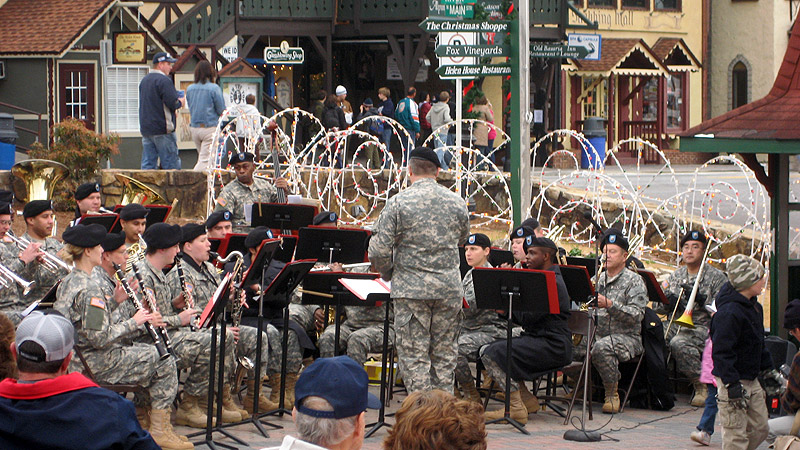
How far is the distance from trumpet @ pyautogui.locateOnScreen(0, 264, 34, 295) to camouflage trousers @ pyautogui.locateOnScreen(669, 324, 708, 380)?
563cm

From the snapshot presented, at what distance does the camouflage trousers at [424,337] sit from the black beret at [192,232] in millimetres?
1621

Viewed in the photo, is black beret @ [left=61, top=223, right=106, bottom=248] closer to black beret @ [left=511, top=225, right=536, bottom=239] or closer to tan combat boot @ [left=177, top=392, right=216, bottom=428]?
tan combat boot @ [left=177, top=392, right=216, bottom=428]

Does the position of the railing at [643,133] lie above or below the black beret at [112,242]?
above

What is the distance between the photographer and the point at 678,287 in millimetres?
10984

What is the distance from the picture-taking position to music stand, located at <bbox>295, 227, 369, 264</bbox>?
389 inches

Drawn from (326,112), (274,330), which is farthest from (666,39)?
(274,330)

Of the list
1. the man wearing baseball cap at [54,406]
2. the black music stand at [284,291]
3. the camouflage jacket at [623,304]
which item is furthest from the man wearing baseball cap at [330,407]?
the camouflage jacket at [623,304]

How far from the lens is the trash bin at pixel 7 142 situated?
763 inches

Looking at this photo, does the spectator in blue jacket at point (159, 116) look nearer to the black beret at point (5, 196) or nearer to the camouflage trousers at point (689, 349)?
the black beret at point (5, 196)

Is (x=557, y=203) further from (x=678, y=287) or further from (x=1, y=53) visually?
(x=1, y=53)

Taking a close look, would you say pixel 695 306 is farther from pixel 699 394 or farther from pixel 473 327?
pixel 473 327

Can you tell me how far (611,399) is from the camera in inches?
405

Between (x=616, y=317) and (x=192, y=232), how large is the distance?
145 inches

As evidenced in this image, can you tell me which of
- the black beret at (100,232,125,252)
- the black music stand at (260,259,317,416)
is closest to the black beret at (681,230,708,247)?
the black music stand at (260,259,317,416)
